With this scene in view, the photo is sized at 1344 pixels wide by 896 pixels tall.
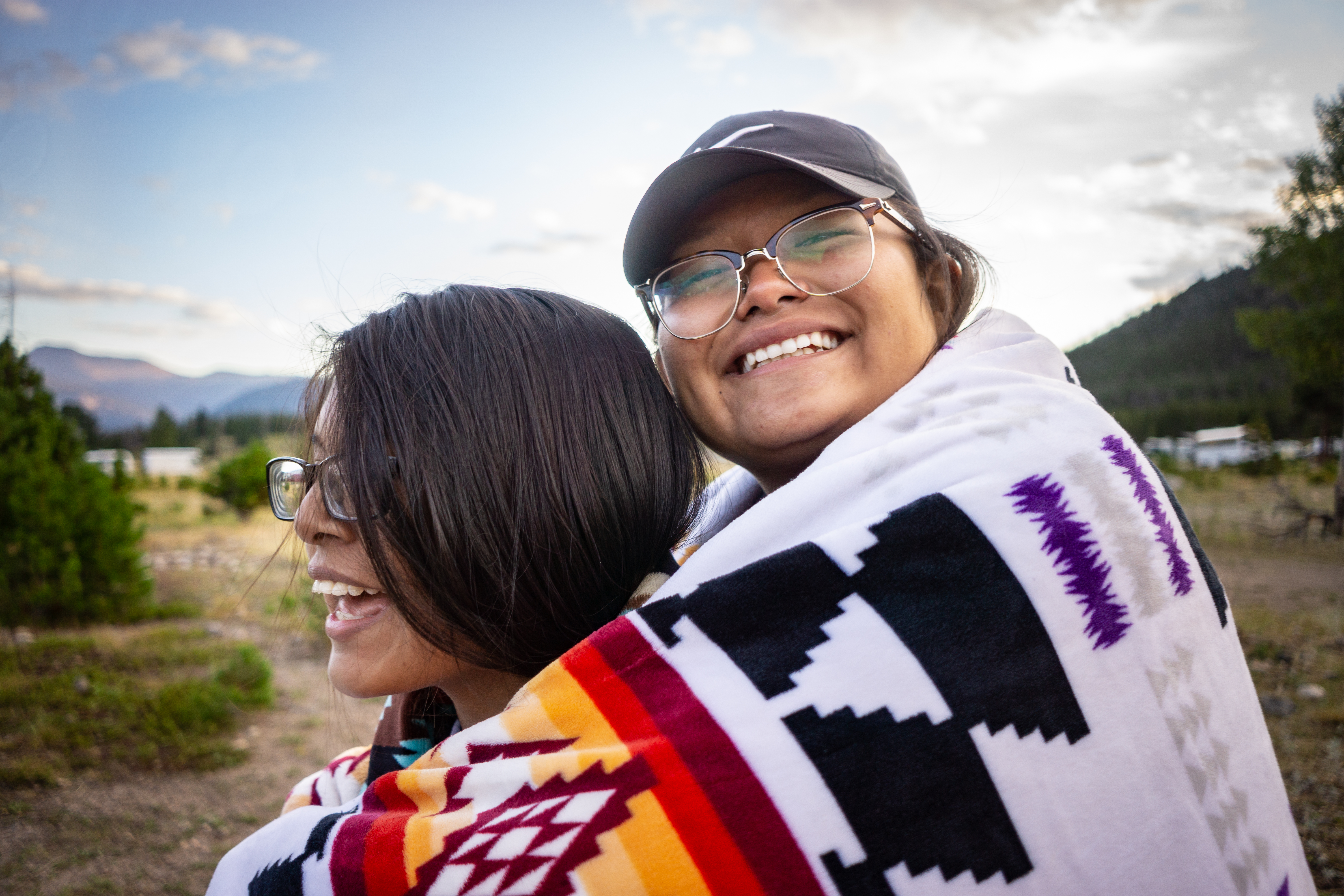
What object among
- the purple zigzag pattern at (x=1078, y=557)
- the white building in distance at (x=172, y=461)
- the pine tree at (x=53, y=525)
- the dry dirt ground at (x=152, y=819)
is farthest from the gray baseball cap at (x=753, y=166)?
the white building in distance at (x=172, y=461)

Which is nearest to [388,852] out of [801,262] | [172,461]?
[801,262]

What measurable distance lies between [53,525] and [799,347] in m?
10.3

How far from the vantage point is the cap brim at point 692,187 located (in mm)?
1662

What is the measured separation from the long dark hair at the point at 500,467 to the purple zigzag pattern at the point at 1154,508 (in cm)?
84

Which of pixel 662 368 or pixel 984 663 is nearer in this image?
pixel 984 663

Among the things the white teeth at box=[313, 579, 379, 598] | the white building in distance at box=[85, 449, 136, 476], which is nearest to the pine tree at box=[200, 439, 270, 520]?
the white building in distance at box=[85, 449, 136, 476]

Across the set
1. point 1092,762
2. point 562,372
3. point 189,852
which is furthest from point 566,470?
point 189,852

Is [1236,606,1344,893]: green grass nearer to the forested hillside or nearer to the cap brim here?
the cap brim

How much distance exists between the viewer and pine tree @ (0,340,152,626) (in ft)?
27.5

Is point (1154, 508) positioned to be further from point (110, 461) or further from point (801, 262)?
point (110, 461)

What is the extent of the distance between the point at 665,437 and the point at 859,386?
19.4 inches

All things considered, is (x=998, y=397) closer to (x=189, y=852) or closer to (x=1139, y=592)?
(x=1139, y=592)

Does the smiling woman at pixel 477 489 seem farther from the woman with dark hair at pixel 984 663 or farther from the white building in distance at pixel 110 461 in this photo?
the white building in distance at pixel 110 461

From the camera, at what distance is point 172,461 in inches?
2152
